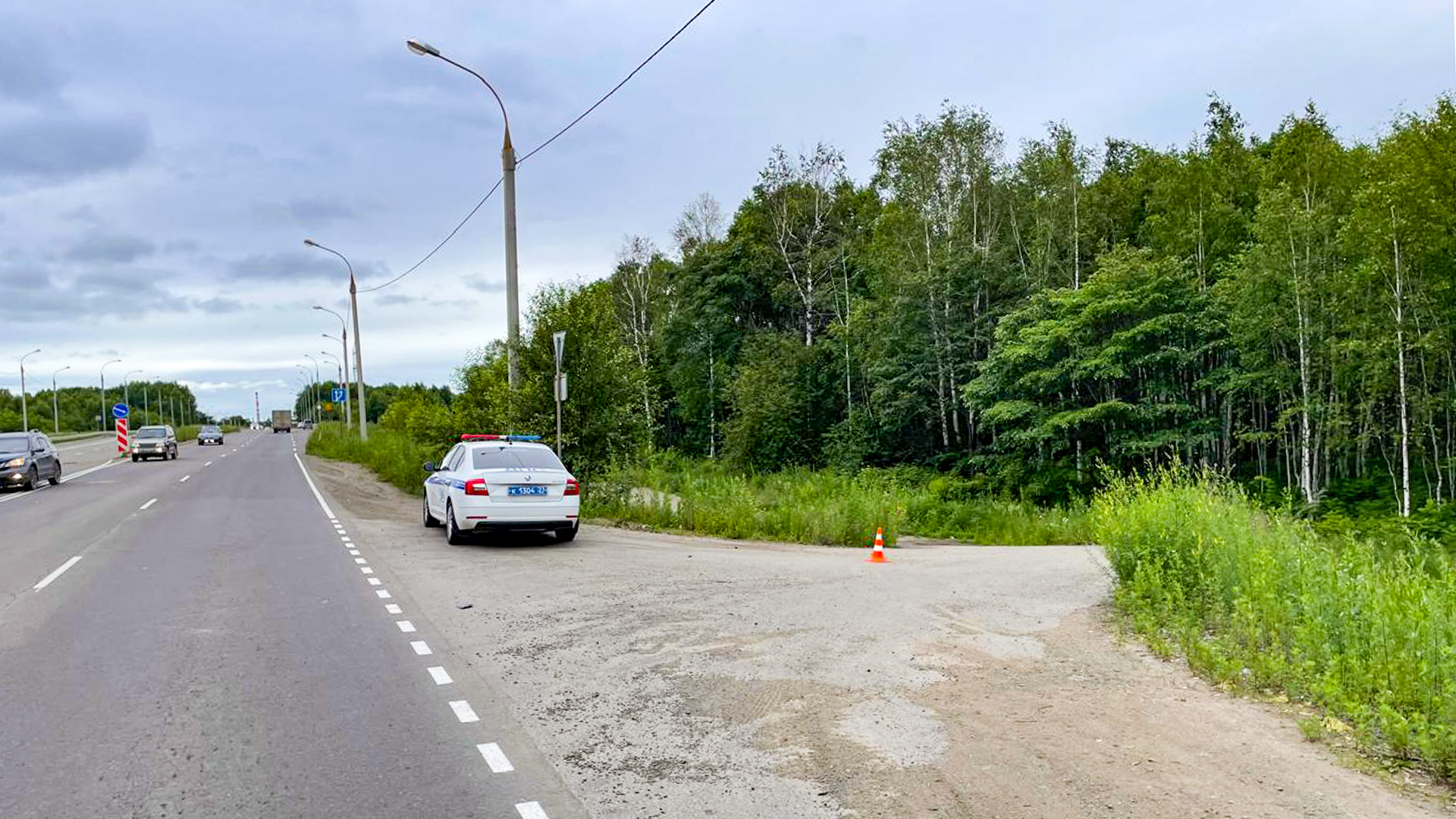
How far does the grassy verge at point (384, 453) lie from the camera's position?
96.0 feet

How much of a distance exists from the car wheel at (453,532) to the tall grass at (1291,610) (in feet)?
30.0

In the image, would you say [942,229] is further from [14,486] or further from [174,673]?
[174,673]

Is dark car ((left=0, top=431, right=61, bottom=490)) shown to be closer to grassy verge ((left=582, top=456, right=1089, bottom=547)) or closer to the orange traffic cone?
grassy verge ((left=582, top=456, right=1089, bottom=547))

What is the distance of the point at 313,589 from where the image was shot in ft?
35.8

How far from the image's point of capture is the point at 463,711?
20.1 ft

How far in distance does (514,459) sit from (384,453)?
23476mm

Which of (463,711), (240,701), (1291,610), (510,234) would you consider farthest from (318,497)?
(1291,610)

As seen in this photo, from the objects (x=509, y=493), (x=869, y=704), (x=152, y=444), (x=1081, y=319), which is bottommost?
(x=869, y=704)

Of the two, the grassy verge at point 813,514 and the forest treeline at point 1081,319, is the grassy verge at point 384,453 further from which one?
the grassy verge at point 813,514

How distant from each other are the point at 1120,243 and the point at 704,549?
29506mm

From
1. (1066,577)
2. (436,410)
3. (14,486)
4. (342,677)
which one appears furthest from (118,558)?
(14,486)

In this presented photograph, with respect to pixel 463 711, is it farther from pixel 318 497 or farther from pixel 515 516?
pixel 318 497

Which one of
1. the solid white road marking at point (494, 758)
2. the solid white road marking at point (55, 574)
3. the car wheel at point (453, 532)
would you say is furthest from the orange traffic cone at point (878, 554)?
the solid white road marking at point (55, 574)

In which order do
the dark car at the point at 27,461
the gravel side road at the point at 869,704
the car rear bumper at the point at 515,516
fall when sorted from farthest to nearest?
the dark car at the point at 27,461 < the car rear bumper at the point at 515,516 < the gravel side road at the point at 869,704
